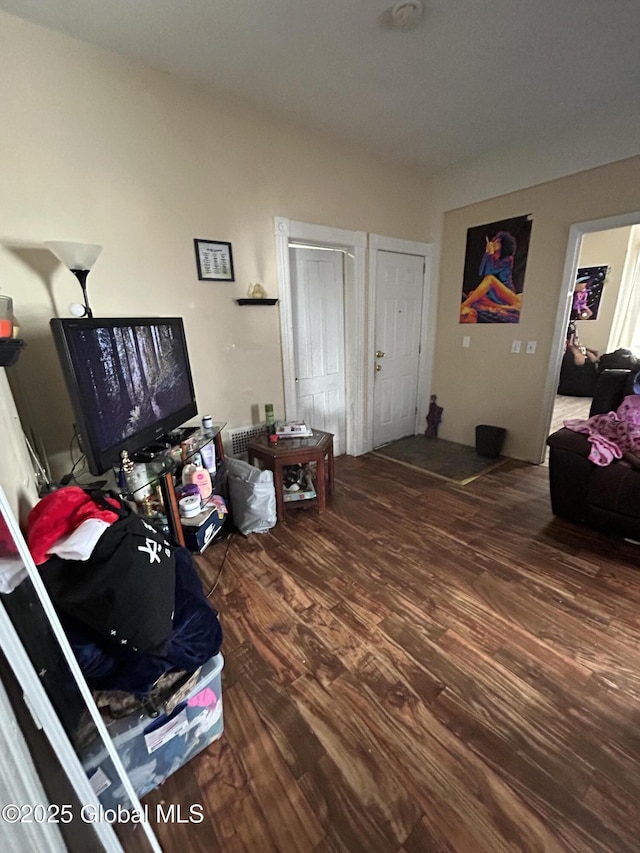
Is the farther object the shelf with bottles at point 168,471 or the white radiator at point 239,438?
the white radiator at point 239,438

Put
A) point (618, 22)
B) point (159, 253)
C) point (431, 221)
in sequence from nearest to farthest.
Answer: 1. point (618, 22)
2. point (159, 253)
3. point (431, 221)

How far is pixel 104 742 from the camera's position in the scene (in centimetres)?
80

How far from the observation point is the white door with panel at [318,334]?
2867 mm

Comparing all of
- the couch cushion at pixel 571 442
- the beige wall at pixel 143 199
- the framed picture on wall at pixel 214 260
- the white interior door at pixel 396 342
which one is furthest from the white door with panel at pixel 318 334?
the couch cushion at pixel 571 442

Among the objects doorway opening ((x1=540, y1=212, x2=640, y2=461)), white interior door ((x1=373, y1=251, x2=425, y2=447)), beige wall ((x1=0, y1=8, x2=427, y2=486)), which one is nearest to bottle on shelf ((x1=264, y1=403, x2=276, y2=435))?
beige wall ((x1=0, y1=8, x2=427, y2=486))

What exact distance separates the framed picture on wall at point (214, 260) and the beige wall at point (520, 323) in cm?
226

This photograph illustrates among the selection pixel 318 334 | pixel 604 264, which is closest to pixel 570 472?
pixel 318 334

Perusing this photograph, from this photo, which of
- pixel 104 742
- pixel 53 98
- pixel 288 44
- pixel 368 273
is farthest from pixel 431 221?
pixel 104 742

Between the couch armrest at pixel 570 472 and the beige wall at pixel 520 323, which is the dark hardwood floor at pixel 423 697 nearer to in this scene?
the couch armrest at pixel 570 472

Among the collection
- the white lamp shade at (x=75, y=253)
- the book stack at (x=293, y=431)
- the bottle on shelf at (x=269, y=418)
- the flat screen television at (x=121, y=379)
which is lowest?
the book stack at (x=293, y=431)

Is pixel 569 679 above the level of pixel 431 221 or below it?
below

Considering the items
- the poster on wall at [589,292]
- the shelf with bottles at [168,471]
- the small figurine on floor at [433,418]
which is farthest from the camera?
the poster on wall at [589,292]

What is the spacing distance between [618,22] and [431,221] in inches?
74.5

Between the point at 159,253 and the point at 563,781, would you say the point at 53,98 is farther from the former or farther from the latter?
the point at 563,781
